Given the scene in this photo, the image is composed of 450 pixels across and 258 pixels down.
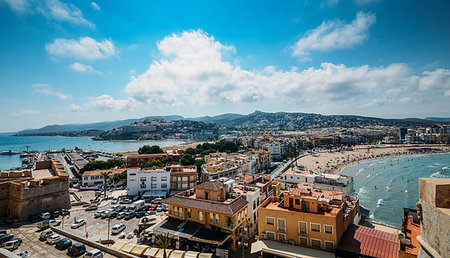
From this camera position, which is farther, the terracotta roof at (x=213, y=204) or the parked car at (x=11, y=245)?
the terracotta roof at (x=213, y=204)

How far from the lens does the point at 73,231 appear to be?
2303cm

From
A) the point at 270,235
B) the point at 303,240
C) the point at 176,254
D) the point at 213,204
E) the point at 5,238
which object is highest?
the point at 213,204

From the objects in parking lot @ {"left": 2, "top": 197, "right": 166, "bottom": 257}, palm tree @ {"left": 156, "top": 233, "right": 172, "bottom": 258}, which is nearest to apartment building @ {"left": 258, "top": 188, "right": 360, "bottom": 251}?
palm tree @ {"left": 156, "top": 233, "right": 172, "bottom": 258}

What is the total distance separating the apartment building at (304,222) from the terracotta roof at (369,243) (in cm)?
57

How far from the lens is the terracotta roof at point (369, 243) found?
15.3m

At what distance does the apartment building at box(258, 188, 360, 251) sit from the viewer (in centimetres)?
1606

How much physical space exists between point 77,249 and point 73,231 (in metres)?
8.62

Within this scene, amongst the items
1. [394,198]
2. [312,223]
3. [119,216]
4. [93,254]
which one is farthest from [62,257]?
[394,198]

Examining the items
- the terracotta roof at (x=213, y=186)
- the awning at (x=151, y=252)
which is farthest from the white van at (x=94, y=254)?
the terracotta roof at (x=213, y=186)

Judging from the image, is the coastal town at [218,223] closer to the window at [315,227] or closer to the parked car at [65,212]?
the window at [315,227]

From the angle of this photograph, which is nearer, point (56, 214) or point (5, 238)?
point (5, 238)

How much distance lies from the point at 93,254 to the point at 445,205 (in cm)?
1846

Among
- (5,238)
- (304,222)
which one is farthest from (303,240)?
(5,238)

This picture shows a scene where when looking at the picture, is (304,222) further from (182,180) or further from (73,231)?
(182,180)
